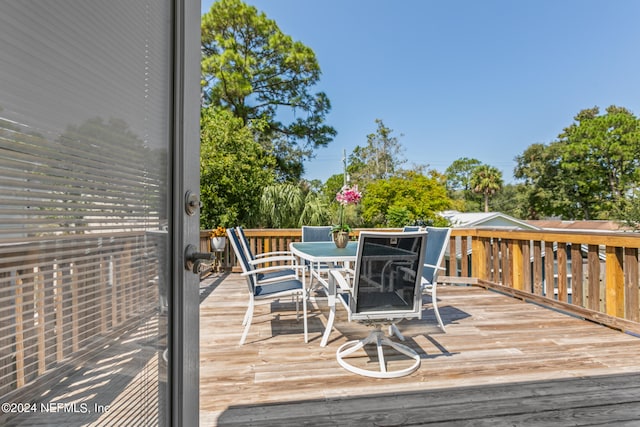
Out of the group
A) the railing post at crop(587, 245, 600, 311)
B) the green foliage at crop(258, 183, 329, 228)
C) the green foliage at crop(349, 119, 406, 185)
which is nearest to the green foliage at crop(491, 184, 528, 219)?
the green foliage at crop(349, 119, 406, 185)

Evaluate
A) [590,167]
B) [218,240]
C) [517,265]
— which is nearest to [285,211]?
[218,240]

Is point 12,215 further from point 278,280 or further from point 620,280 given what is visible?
point 620,280

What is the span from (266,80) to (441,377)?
36.3 ft

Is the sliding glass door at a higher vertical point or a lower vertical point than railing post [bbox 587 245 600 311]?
higher

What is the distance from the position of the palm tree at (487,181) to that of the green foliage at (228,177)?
22787mm

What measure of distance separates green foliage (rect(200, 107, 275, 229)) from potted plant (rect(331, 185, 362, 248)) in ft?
13.1

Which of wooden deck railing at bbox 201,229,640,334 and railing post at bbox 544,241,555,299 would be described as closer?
wooden deck railing at bbox 201,229,640,334

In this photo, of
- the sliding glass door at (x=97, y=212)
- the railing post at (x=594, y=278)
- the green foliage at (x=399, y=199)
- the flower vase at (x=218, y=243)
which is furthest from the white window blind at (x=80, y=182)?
the green foliage at (x=399, y=199)

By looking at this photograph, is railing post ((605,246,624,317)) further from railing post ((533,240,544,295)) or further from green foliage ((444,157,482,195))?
green foliage ((444,157,482,195))

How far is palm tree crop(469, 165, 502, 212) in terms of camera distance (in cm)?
2500

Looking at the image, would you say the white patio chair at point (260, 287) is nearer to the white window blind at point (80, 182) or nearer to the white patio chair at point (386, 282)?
the white patio chair at point (386, 282)

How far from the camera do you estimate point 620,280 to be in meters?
2.87

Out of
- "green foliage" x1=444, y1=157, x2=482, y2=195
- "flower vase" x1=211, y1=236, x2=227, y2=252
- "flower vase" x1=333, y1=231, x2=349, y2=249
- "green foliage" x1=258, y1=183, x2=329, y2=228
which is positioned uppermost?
"green foliage" x1=444, y1=157, x2=482, y2=195

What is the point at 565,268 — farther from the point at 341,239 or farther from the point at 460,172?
the point at 460,172
